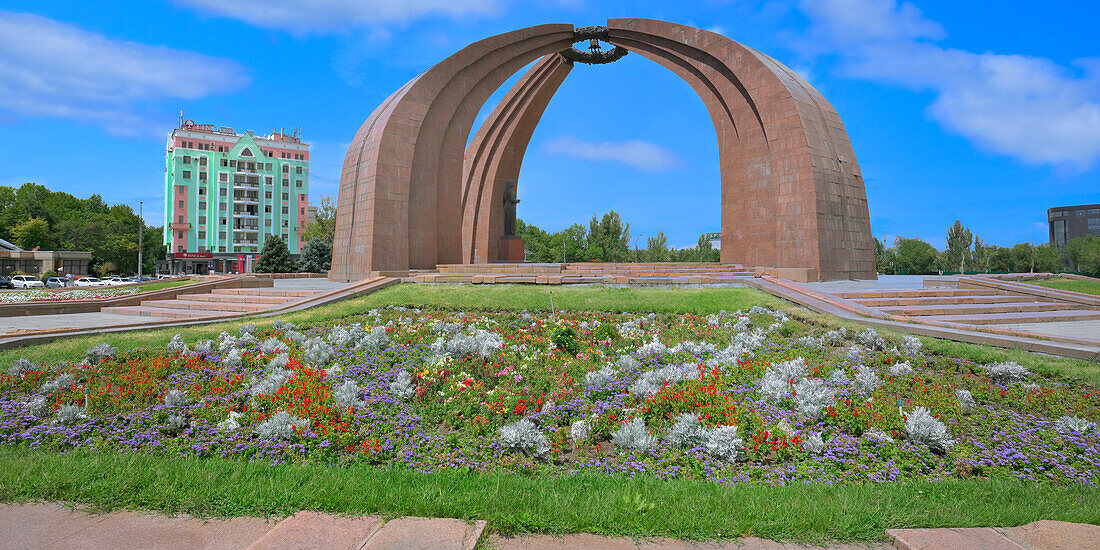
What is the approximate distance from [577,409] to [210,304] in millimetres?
11688

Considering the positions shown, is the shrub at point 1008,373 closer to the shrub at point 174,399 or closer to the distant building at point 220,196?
the shrub at point 174,399

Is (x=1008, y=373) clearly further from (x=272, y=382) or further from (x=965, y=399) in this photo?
(x=272, y=382)

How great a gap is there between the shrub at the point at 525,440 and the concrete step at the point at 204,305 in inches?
376

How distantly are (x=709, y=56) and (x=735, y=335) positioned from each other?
14.7 metres

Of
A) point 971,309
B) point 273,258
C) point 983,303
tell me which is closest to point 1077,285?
point 983,303

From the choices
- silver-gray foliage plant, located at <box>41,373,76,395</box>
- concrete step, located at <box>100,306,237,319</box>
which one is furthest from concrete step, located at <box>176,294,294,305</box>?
silver-gray foliage plant, located at <box>41,373,76,395</box>

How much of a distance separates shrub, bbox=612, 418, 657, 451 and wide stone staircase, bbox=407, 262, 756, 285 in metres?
9.21

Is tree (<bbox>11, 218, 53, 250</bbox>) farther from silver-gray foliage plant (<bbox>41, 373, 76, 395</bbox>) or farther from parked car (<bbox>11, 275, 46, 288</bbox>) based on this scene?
silver-gray foliage plant (<bbox>41, 373, 76, 395</bbox>)

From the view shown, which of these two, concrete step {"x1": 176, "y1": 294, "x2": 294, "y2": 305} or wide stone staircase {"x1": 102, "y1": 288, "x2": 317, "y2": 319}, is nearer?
wide stone staircase {"x1": 102, "y1": 288, "x2": 317, "y2": 319}

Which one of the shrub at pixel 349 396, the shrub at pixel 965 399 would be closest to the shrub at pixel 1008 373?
the shrub at pixel 965 399

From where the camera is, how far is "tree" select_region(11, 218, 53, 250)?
47.3m

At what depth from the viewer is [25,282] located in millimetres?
31688

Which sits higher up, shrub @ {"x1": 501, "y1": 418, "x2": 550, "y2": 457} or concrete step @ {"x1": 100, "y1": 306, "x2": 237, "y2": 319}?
concrete step @ {"x1": 100, "y1": 306, "x2": 237, "y2": 319}

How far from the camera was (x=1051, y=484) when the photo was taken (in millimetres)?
3803
